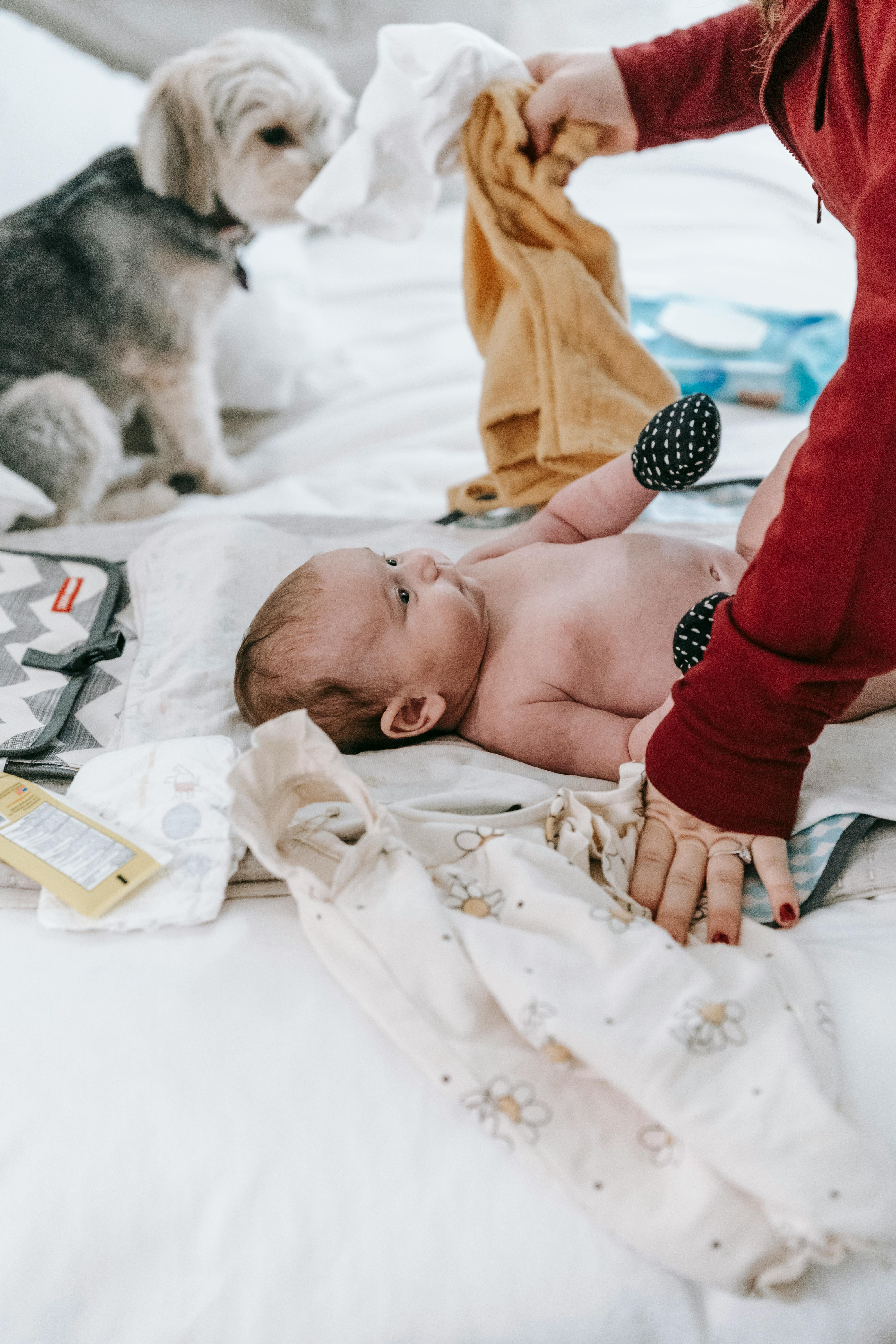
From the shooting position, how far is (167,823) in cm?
74

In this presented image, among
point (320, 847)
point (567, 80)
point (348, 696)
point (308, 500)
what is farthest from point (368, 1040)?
point (567, 80)

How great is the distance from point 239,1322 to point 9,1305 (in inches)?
5.2

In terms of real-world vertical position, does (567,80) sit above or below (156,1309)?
above

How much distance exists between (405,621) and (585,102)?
0.70m

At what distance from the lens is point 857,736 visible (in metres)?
0.86

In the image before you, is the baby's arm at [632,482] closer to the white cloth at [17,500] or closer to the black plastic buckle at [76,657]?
the black plastic buckle at [76,657]

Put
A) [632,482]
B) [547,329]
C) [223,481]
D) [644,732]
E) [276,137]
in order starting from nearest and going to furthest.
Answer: [644,732]
[632,482]
[547,329]
[276,137]
[223,481]

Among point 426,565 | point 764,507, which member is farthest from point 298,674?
point 764,507

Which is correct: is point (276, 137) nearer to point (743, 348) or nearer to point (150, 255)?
point (150, 255)

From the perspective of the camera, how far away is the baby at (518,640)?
0.90 meters

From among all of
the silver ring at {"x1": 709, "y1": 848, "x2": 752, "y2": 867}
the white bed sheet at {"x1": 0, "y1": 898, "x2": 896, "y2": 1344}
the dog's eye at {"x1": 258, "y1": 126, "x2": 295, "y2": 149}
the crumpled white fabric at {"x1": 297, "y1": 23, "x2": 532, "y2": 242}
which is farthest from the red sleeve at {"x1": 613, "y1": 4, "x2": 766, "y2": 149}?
the white bed sheet at {"x1": 0, "y1": 898, "x2": 896, "y2": 1344}

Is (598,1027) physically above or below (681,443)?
below

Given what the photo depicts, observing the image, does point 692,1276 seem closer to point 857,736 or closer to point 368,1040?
point 368,1040

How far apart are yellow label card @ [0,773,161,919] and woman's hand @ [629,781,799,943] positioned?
0.38 metres
